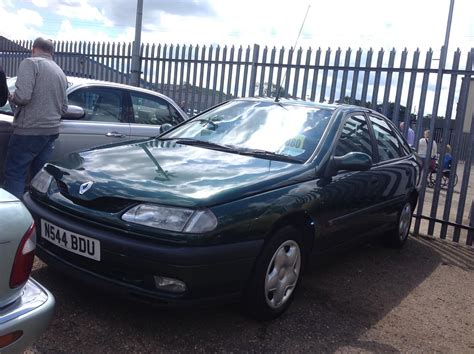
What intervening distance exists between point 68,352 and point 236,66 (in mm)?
6011

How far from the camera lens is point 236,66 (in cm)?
801

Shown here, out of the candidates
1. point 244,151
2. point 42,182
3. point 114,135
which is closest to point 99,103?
point 114,135

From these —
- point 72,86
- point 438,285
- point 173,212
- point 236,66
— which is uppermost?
point 236,66

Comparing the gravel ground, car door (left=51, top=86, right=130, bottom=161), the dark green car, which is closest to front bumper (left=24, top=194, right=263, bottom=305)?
the dark green car

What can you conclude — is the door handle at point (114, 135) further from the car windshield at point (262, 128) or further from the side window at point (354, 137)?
the side window at point (354, 137)

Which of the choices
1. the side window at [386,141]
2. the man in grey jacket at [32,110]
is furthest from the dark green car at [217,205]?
the man in grey jacket at [32,110]

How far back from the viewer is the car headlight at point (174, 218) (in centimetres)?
280

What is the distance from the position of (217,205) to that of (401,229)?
3362 millimetres

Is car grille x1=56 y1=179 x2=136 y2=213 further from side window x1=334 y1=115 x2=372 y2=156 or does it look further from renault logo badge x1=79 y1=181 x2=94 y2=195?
side window x1=334 y1=115 x2=372 y2=156

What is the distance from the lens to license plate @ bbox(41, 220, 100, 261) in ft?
9.64

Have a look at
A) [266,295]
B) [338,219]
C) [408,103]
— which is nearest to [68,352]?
[266,295]

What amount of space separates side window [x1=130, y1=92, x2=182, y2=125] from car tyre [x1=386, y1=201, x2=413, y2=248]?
316 cm

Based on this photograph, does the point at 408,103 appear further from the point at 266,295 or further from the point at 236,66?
the point at 266,295

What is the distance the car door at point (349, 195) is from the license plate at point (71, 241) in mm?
1621
